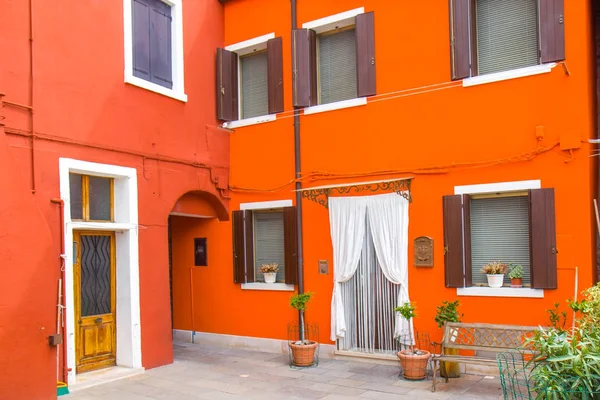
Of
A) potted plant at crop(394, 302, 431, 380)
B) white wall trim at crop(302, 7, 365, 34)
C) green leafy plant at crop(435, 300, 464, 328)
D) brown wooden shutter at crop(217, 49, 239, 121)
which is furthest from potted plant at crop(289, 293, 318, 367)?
white wall trim at crop(302, 7, 365, 34)

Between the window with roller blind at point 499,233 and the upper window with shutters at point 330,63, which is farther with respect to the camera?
the upper window with shutters at point 330,63

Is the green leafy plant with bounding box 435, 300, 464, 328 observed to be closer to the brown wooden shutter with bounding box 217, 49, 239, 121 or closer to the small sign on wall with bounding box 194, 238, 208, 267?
the small sign on wall with bounding box 194, 238, 208, 267

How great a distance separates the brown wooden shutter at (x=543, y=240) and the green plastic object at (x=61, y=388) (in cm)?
629

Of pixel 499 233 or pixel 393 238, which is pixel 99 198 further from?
pixel 499 233

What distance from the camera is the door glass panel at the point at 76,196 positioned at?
824cm

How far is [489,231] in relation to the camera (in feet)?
27.1

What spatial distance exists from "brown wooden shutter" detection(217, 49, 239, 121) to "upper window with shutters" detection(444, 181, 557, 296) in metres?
4.49

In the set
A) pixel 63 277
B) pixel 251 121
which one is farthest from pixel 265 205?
pixel 63 277

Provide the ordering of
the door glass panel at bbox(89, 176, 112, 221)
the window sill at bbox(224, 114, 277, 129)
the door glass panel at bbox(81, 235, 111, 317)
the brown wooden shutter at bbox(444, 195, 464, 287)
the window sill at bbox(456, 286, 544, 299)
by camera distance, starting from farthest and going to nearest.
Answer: the window sill at bbox(224, 114, 277, 129) < the door glass panel at bbox(89, 176, 112, 221) < the door glass panel at bbox(81, 235, 111, 317) < the brown wooden shutter at bbox(444, 195, 464, 287) < the window sill at bbox(456, 286, 544, 299)

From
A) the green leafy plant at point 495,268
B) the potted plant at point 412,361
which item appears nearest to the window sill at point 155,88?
the potted plant at point 412,361

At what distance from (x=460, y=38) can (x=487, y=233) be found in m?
2.84

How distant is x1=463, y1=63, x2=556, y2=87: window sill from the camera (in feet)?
25.4

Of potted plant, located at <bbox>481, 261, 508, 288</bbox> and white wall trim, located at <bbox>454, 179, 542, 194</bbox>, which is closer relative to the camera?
white wall trim, located at <bbox>454, 179, 542, 194</bbox>

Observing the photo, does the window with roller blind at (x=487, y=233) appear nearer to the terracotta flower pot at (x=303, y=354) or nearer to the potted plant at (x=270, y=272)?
the terracotta flower pot at (x=303, y=354)
